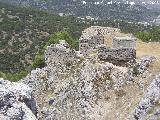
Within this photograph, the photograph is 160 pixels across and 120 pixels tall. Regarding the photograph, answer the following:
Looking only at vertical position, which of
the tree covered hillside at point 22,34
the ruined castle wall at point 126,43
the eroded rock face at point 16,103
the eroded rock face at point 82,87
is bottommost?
the tree covered hillside at point 22,34

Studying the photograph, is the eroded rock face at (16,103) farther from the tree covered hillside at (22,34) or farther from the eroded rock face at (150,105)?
the tree covered hillside at (22,34)

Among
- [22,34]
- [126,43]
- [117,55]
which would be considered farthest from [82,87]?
[22,34]

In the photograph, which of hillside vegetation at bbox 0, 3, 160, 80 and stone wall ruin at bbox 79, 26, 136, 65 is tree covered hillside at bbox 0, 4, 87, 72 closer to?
hillside vegetation at bbox 0, 3, 160, 80

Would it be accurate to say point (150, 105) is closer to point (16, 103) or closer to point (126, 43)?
point (126, 43)

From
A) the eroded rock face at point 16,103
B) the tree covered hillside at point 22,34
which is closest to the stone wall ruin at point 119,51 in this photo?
the eroded rock face at point 16,103

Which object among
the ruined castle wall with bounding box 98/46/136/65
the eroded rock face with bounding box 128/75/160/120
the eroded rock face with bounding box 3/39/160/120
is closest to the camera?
the eroded rock face with bounding box 128/75/160/120

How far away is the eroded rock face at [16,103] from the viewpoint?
2323 cm

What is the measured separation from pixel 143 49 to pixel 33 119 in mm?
20183

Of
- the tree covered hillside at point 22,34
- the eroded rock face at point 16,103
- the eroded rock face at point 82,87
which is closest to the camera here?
the eroded rock face at point 16,103

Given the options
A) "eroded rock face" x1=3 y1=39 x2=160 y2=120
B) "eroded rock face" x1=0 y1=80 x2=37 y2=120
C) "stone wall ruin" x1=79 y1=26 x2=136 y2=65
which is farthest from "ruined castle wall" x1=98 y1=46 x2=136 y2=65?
"eroded rock face" x1=0 y1=80 x2=37 y2=120

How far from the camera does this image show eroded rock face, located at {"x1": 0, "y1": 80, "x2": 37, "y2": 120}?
23.2 metres

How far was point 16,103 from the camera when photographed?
23953mm

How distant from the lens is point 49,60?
40.3 metres

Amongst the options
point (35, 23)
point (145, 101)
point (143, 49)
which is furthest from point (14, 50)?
point (145, 101)
